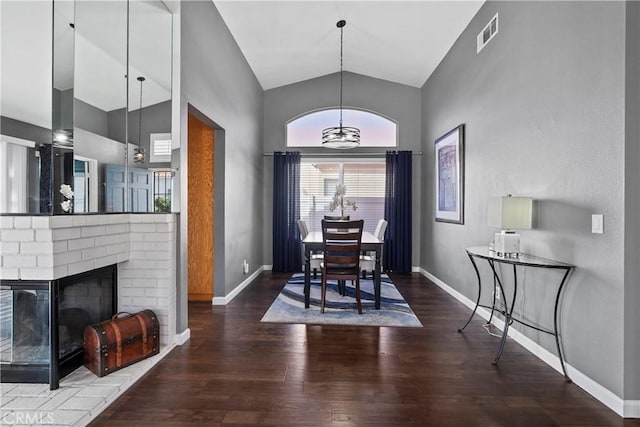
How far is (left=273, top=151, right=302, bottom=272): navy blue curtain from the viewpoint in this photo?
6.17 m

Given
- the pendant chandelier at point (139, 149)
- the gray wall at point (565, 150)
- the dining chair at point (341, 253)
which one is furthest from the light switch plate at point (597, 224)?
the pendant chandelier at point (139, 149)

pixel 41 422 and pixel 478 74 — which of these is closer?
pixel 41 422

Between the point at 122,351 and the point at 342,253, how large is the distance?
2.14 metres

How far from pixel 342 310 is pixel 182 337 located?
65.2 inches

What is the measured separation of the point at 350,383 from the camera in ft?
7.55

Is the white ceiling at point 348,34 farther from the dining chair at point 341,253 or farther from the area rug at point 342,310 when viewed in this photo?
the area rug at point 342,310

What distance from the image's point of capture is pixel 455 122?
4.56 meters

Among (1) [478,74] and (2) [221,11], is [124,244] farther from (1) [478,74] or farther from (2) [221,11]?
(1) [478,74]

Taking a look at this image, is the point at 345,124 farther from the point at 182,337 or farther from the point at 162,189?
the point at 182,337

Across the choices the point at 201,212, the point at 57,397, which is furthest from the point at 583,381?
the point at 201,212

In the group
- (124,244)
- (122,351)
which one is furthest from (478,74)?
(122,351)

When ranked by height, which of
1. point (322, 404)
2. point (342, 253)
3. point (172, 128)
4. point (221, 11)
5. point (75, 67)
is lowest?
point (322, 404)

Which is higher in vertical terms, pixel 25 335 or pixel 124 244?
pixel 124 244

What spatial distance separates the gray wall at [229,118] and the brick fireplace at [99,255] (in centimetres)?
24
